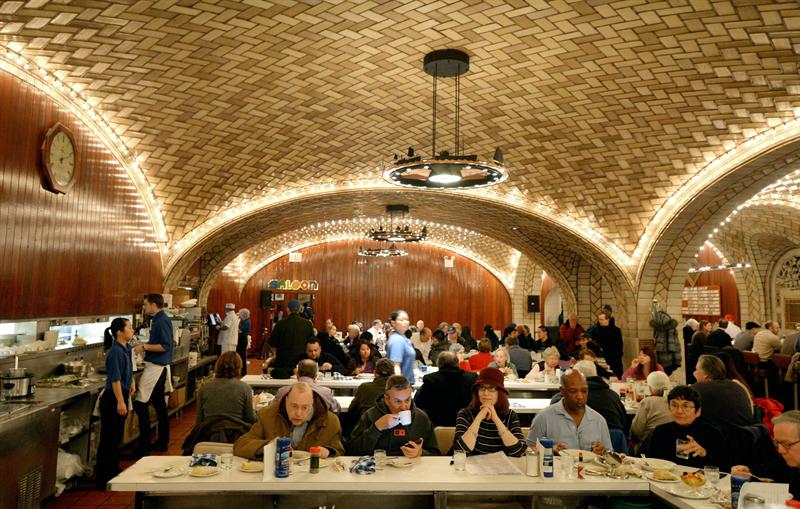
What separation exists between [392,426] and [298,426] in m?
0.61

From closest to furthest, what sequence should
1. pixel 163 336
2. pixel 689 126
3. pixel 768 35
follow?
pixel 768 35, pixel 163 336, pixel 689 126

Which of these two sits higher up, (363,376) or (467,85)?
(467,85)

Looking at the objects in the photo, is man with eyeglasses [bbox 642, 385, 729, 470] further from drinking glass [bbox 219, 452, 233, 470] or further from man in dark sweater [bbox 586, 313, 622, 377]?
man in dark sweater [bbox 586, 313, 622, 377]

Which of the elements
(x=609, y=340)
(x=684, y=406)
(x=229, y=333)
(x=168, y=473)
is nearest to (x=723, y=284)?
(x=609, y=340)

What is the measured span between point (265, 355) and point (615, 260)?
10.6 m

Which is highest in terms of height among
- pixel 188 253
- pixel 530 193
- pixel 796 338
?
pixel 530 193

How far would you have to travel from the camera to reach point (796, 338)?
943 centimetres

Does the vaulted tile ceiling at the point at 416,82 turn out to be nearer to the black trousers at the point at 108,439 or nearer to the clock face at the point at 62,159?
the clock face at the point at 62,159

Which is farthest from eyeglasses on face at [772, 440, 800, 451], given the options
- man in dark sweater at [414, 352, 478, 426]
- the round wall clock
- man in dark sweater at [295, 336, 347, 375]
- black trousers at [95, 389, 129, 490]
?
the round wall clock

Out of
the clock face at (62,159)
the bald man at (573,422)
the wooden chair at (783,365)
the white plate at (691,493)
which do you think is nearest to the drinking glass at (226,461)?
the bald man at (573,422)

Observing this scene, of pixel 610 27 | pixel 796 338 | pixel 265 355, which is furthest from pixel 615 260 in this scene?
pixel 265 355

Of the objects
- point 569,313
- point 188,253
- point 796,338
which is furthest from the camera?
point 569,313

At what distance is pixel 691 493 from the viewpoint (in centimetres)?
301

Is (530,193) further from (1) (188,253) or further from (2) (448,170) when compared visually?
(1) (188,253)
